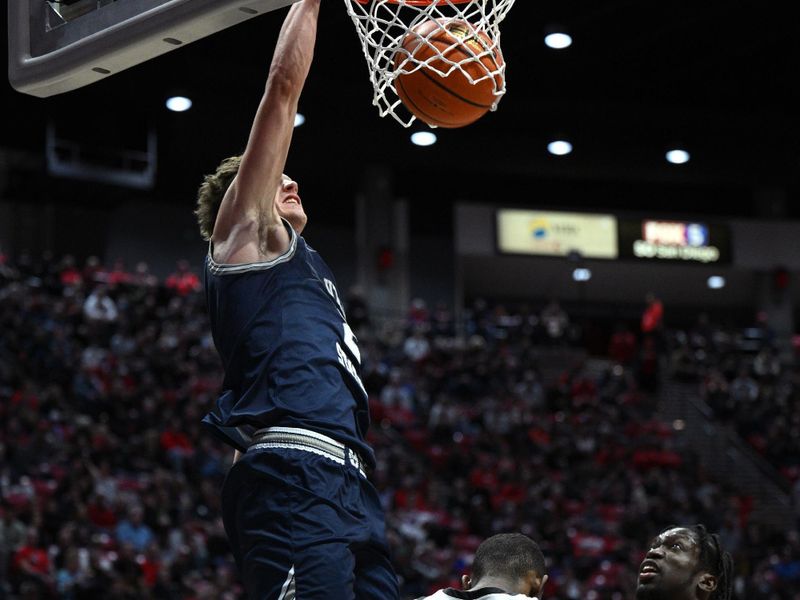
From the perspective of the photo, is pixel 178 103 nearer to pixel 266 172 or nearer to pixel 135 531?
pixel 135 531

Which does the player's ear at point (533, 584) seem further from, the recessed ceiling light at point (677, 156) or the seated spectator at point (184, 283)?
the recessed ceiling light at point (677, 156)

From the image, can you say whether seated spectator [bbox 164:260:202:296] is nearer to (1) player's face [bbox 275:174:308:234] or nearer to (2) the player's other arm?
(1) player's face [bbox 275:174:308:234]

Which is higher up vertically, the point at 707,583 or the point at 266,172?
the point at 266,172

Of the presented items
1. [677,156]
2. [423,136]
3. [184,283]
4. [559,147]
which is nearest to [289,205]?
[423,136]

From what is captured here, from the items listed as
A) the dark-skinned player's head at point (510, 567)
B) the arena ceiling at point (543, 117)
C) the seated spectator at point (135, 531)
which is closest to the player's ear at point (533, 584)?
the dark-skinned player's head at point (510, 567)

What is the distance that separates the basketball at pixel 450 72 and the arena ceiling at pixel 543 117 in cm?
958

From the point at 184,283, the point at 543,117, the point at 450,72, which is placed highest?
the point at 543,117

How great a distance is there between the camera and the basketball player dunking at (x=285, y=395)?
8.95 ft

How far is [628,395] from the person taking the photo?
18.4m

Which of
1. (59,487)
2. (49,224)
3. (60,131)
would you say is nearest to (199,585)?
(59,487)

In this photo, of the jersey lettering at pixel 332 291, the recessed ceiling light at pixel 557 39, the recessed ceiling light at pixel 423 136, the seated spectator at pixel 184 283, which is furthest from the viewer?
the seated spectator at pixel 184 283

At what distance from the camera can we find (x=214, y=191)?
323cm

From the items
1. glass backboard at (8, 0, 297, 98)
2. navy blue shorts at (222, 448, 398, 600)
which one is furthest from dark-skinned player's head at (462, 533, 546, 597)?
glass backboard at (8, 0, 297, 98)

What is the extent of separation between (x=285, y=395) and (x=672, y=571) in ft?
3.89
